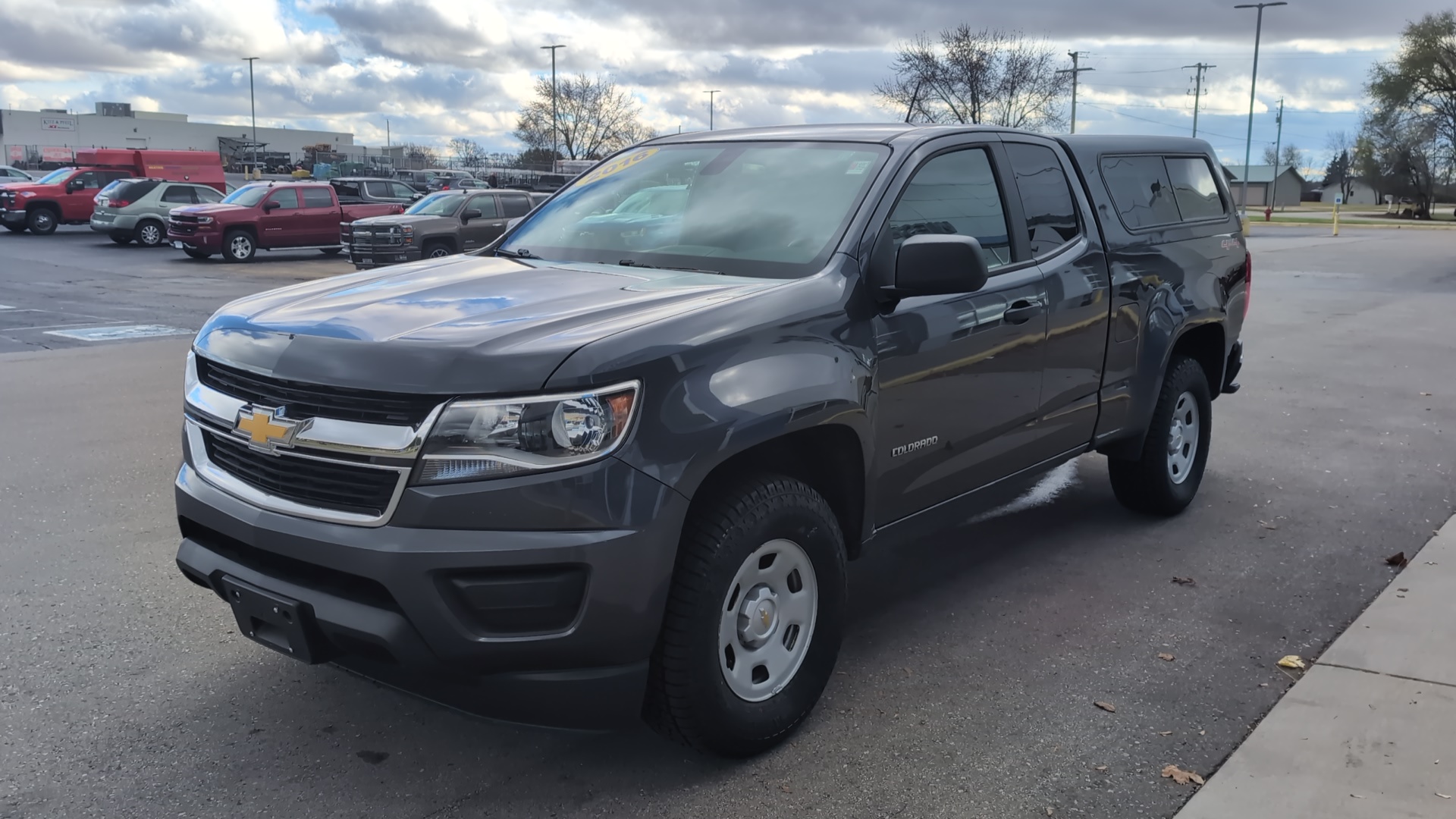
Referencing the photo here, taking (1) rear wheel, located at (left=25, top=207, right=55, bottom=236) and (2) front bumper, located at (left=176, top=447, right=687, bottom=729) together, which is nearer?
(2) front bumper, located at (left=176, top=447, right=687, bottom=729)

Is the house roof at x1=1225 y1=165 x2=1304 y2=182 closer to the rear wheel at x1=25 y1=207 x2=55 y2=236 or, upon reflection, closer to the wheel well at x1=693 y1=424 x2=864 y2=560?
the rear wheel at x1=25 y1=207 x2=55 y2=236

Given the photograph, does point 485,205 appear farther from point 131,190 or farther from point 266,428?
point 266,428

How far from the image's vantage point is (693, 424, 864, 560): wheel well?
3398 millimetres

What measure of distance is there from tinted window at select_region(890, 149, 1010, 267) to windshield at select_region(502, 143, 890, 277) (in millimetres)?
175

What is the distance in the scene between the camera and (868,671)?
13.2ft

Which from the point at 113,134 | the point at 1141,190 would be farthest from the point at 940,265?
the point at 113,134

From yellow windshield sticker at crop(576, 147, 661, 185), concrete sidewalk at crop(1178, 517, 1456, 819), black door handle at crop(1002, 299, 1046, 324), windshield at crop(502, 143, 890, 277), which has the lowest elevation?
concrete sidewalk at crop(1178, 517, 1456, 819)

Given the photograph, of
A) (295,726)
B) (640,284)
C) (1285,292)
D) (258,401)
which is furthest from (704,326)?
(1285,292)

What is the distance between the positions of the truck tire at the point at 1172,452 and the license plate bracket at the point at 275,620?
406 cm

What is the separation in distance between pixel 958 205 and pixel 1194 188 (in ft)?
8.02

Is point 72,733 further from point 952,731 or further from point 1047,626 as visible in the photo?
point 1047,626

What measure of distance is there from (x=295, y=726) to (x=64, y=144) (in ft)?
349

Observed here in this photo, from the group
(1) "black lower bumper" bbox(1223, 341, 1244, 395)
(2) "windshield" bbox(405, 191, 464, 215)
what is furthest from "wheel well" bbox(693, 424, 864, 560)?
(2) "windshield" bbox(405, 191, 464, 215)

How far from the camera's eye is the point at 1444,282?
66.8ft
